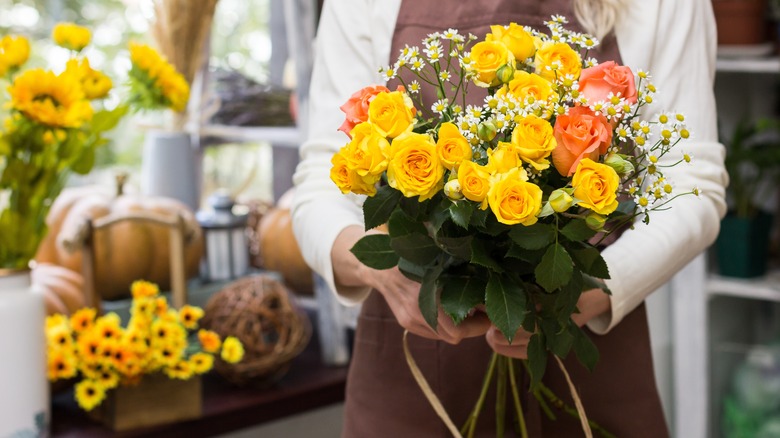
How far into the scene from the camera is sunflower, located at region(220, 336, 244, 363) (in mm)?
1889

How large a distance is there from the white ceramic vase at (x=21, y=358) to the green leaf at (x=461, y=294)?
2.82ft

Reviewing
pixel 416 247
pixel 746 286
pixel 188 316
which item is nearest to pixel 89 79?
pixel 188 316

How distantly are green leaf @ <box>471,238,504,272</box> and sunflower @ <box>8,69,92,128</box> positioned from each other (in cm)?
76

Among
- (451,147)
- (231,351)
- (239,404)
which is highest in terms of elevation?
(451,147)

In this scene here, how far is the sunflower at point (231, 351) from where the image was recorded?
1.89 m

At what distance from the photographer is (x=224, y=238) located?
2.22m

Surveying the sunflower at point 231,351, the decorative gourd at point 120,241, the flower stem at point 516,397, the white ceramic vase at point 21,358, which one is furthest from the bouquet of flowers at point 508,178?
the decorative gourd at point 120,241

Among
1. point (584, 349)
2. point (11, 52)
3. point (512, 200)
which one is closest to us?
point (512, 200)

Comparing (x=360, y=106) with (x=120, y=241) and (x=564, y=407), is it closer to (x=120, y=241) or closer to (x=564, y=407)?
(x=564, y=407)

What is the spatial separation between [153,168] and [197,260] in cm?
24

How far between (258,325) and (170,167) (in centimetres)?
50

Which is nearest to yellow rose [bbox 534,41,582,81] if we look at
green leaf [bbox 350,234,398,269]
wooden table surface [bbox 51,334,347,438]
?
green leaf [bbox 350,234,398,269]

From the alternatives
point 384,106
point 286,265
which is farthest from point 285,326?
point 384,106

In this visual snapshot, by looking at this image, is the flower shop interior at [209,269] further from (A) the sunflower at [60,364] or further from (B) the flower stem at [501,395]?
(B) the flower stem at [501,395]
